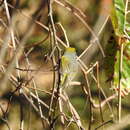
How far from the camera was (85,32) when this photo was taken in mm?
2506

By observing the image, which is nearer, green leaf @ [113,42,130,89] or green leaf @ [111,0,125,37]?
green leaf @ [111,0,125,37]

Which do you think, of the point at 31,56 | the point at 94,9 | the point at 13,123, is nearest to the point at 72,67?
the point at 94,9

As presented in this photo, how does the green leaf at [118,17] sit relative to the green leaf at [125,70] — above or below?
above

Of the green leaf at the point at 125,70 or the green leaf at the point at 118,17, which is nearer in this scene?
the green leaf at the point at 118,17

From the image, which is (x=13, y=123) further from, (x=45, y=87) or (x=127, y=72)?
(x=127, y=72)

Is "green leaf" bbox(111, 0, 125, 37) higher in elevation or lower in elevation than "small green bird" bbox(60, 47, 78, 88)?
higher

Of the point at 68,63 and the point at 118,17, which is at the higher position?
the point at 118,17

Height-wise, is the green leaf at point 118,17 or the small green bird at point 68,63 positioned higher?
the green leaf at point 118,17

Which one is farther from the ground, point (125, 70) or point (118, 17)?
point (118, 17)

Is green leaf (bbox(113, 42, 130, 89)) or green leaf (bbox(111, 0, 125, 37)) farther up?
green leaf (bbox(111, 0, 125, 37))

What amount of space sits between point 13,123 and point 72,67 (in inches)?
58.4

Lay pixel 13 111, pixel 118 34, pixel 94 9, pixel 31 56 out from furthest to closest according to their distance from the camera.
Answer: pixel 13 111 < pixel 31 56 < pixel 94 9 < pixel 118 34

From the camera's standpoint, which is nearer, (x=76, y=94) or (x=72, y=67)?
(x=72, y=67)

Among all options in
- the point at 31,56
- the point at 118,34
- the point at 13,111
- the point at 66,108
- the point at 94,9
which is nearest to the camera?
the point at 118,34
